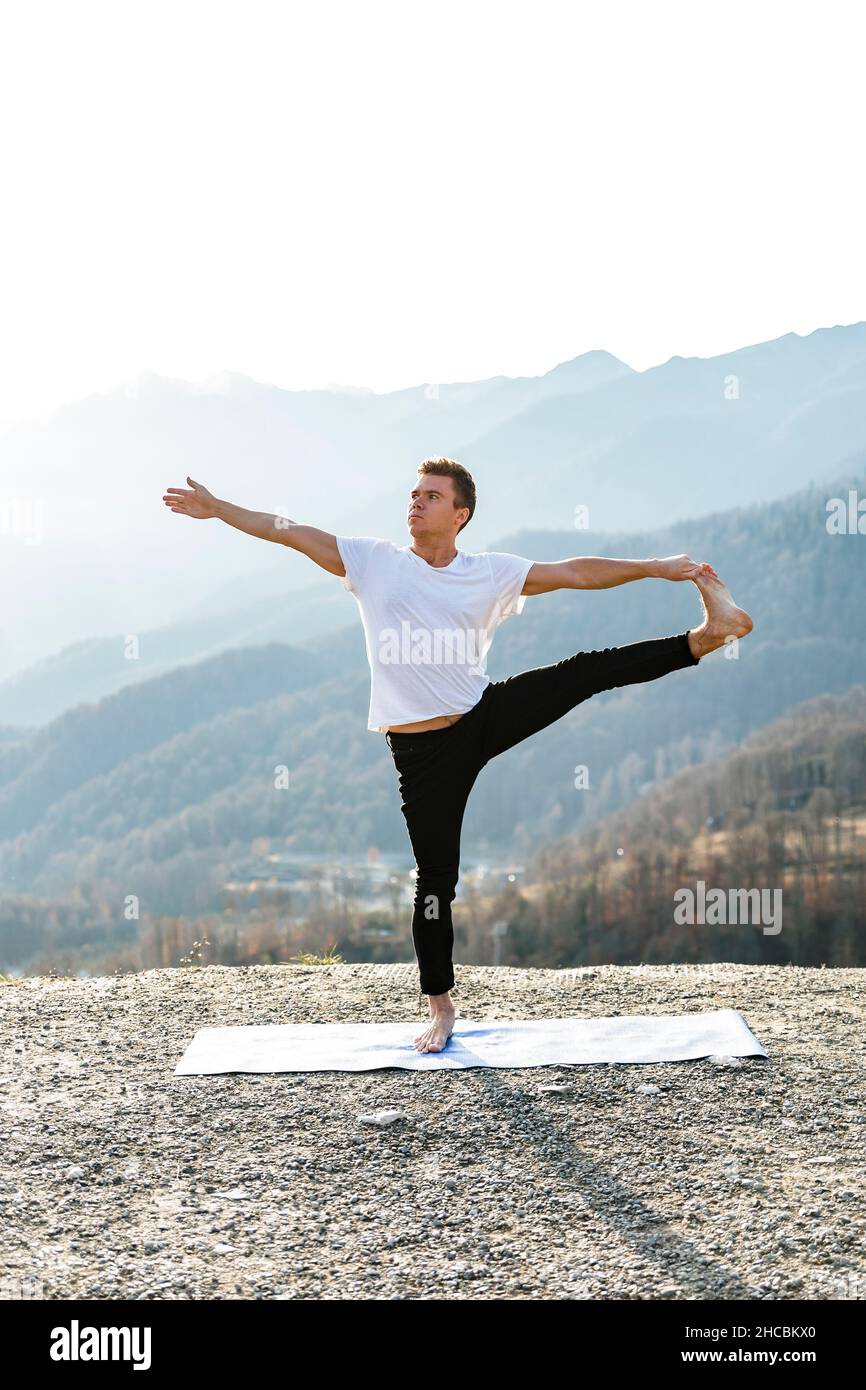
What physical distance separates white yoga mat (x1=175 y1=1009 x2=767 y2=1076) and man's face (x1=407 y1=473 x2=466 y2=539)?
2.10m

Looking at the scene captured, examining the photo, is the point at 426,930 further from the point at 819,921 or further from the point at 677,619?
the point at 677,619

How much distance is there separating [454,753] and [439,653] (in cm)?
40

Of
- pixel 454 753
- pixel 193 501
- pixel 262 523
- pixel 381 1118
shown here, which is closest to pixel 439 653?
pixel 454 753

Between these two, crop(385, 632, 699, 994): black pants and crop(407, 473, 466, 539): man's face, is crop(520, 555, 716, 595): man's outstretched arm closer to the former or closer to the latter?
crop(385, 632, 699, 994): black pants

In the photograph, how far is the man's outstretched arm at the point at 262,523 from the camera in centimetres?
488

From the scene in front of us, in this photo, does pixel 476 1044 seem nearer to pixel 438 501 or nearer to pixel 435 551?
pixel 435 551

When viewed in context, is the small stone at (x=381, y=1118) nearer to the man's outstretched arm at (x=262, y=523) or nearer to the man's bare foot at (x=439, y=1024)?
the man's bare foot at (x=439, y=1024)

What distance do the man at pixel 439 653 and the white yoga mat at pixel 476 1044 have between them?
237 millimetres

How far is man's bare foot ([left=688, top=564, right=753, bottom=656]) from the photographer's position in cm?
470

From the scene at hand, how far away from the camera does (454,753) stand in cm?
492

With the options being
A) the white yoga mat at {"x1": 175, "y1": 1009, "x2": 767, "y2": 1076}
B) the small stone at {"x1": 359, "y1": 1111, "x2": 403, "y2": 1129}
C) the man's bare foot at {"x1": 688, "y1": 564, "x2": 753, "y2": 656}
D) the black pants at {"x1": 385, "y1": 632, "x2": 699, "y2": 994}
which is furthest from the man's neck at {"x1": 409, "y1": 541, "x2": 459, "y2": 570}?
the small stone at {"x1": 359, "y1": 1111, "x2": 403, "y2": 1129}

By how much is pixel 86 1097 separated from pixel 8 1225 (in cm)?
118

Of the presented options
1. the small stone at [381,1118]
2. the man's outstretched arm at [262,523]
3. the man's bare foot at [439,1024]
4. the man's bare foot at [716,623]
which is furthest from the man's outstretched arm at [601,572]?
the small stone at [381,1118]
